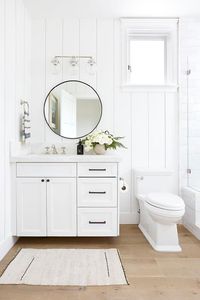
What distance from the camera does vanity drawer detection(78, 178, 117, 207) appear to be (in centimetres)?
286

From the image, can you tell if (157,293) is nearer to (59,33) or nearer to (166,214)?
(166,214)

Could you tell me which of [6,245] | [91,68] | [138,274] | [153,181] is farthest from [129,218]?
[91,68]

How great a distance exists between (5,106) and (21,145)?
62 centimetres

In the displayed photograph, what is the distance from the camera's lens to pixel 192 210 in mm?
3232

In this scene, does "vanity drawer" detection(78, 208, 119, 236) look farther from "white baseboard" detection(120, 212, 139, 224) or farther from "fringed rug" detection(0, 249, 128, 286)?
"white baseboard" detection(120, 212, 139, 224)

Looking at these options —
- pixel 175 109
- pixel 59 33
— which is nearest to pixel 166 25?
pixel 175 109

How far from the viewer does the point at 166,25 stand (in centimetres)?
354

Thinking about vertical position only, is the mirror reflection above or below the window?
below

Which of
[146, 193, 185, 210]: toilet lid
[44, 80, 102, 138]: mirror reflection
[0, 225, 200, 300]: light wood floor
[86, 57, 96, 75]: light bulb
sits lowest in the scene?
[0, 225, 200, 300]: light wood floor

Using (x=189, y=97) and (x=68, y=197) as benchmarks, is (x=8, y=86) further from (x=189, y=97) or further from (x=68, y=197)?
(x=189, y=97)

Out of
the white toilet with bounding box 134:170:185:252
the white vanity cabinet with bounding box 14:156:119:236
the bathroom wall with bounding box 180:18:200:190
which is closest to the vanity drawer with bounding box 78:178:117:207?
the white vanity cabinet with bounding box 14:156:119:236

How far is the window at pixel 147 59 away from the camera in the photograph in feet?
12.0

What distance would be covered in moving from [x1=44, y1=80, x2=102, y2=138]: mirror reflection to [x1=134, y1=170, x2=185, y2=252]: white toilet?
0.84m

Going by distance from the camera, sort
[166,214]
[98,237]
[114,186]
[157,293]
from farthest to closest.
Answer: [98,237] → [114,186] → [166,214] → [157,293]
